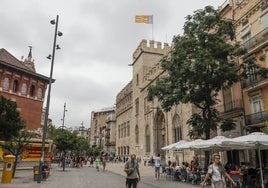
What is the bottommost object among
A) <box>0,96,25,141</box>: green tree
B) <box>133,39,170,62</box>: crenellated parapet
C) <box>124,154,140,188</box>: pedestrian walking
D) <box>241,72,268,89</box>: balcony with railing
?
<box>124,154,140,188</box>: pedestrian walking

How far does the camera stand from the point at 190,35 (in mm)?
17516

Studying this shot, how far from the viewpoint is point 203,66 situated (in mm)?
15438

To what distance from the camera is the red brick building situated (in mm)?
33281

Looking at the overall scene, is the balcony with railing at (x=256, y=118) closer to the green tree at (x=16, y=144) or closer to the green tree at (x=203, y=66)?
the green tree at (x=203, y=66)

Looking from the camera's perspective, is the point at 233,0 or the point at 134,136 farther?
the point at 134,136

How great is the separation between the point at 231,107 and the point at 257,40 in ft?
18.2

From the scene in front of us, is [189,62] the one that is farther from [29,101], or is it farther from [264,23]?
[29,101]

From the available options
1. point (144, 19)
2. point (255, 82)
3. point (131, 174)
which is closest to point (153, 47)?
point (144, 19)

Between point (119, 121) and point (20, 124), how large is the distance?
48.9 meters

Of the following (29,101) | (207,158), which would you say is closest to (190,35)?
(207,158)

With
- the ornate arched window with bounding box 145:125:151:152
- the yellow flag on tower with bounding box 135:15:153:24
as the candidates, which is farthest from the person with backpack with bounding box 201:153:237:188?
the yellow flag on tower with bounding box 135:15:153:24

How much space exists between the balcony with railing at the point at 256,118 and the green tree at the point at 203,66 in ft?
7.17

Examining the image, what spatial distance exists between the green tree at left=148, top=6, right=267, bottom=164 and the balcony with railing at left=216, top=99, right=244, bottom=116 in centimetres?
348

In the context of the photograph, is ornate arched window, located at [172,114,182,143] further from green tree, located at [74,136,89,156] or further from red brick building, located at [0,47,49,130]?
red brick building, located at [0,47,49,130]
